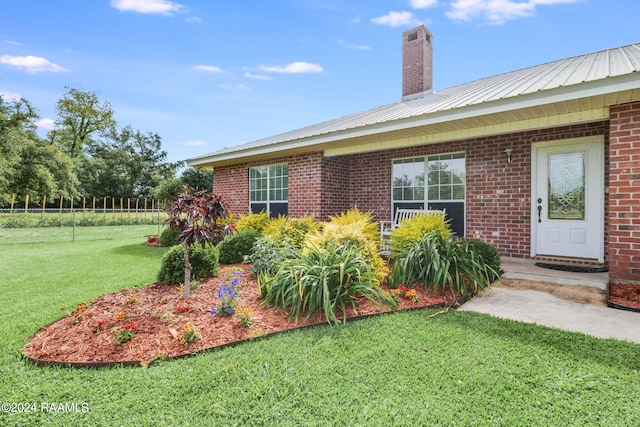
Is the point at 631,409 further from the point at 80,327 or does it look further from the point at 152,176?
the point at 152,176

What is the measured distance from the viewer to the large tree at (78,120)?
32.2m

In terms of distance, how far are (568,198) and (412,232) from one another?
3.50 m

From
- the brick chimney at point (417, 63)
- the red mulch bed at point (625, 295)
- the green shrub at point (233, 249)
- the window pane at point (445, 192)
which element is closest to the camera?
the red mulch bed at point (625, 295)

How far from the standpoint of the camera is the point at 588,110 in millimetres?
4484

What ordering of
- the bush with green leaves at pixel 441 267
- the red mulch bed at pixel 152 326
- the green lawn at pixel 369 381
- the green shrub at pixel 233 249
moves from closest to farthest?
the green lawn at pixel 369 381
the red mulch bed at pixel 152 326
the bush with green leaves at pixel 441 267
the green shrub at pixel 233 249

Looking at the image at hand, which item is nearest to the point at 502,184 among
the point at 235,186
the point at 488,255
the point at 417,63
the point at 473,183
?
the point at 473,183

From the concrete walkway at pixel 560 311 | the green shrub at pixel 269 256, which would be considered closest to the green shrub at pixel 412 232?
the concrete walkway at pixel 560 311

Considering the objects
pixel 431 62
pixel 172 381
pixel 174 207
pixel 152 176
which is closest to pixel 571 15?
pixel 431 62

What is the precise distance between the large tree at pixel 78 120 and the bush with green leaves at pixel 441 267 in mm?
38844

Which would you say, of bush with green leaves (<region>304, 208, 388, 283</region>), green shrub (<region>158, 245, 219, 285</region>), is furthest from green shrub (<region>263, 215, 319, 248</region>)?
green shrub (<region>158, 245, 219, 285</region>)

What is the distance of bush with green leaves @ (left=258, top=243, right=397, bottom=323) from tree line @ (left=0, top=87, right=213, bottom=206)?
20.8 m

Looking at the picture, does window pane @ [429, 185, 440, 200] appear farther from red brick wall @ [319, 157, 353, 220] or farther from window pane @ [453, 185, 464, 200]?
red brick wall @ [319, 157, 353, 220]

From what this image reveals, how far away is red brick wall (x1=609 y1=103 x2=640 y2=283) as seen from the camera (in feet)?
13.3

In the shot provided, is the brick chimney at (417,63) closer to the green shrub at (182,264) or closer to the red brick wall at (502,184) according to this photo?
the red brick wall at (502,184)
